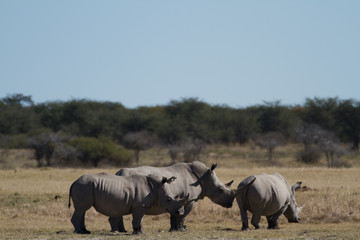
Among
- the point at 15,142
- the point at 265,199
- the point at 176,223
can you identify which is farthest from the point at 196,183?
the point at 15,142

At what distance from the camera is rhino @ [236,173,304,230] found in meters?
17.0

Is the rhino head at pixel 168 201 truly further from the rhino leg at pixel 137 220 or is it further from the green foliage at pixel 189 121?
the green foliage at pixel 189 121

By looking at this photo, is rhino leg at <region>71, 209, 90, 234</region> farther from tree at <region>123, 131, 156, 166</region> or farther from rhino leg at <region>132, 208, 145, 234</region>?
tree at <region>123, 131, 156, 166</region>

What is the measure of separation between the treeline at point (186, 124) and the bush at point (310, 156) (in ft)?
8.58

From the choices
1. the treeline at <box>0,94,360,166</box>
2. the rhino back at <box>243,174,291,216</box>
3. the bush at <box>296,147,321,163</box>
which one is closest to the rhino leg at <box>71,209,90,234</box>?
the rhino back at <box>243,174,291,216</box>

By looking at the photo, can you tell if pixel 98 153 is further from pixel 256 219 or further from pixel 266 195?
pixel 266 195

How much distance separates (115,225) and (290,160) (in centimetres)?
4291

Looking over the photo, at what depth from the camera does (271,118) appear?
79.6 m

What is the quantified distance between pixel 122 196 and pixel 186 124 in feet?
187

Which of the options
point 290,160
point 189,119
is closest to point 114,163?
point 290,160

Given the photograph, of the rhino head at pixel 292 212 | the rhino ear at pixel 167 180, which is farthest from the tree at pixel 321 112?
the rhino ear at pixel 167 180

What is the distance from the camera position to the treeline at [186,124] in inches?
2525

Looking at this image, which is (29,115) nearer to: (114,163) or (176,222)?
(114,163)

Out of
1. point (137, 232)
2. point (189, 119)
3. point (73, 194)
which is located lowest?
point (137, 232)
